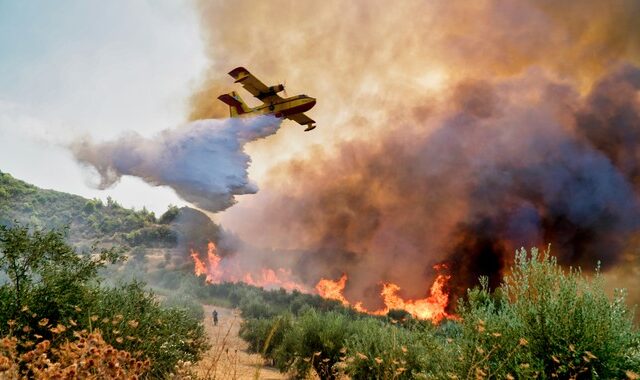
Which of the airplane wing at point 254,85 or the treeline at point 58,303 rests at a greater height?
the airplane wing at point 254,85

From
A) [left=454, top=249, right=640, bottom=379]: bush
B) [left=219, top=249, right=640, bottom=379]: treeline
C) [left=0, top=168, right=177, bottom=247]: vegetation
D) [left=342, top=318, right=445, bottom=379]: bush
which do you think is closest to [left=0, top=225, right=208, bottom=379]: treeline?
[left=219, top=249, right=640, bottom=379]: treeline

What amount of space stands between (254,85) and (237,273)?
7050cm

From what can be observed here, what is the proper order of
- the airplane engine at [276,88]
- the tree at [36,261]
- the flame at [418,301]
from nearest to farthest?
the tree at [36,261], the airplane engine at [276,88], the flame at [418,301]

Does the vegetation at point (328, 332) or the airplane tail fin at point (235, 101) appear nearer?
the vegetation at point (328, 332)

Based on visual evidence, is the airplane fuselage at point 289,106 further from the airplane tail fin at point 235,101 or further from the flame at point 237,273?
the flame at point 237,273

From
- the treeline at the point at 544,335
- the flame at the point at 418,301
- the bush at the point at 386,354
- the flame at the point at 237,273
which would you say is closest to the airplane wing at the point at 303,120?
the bush at the point at 386,354

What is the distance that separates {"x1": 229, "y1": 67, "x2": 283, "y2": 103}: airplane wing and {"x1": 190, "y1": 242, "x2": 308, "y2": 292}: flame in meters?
59.0

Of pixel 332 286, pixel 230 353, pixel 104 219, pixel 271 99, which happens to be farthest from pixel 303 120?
pixel 104 219

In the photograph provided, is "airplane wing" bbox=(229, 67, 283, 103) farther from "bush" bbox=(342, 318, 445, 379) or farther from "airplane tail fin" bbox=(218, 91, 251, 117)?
"bush" bbox=(342, 318, 445, 379)

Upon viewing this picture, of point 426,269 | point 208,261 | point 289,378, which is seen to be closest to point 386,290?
point 426,269

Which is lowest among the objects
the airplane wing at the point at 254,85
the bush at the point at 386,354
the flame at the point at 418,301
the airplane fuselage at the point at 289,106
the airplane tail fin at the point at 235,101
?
the bush at the point at 386,354

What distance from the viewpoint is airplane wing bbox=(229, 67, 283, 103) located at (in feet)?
105

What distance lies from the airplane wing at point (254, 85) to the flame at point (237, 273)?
59.0m

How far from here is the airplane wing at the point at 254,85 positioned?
1265 inches
